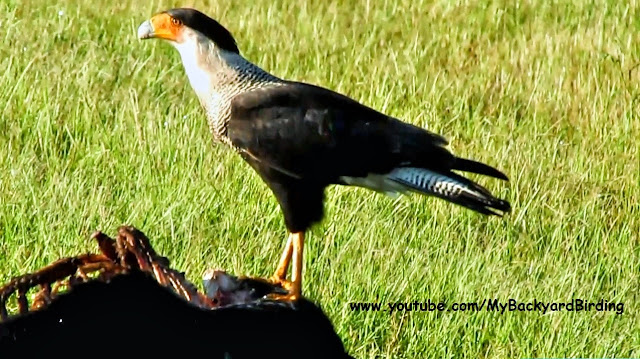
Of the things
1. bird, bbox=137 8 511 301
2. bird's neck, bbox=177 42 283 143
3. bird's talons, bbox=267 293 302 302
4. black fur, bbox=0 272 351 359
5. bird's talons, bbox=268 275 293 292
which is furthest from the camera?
bird's neck, bbox=177 42 283 143

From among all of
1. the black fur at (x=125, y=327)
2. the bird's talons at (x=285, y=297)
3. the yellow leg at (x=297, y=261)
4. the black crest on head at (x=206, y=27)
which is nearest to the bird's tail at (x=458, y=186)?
the yellow leg at (x=297, y=261)

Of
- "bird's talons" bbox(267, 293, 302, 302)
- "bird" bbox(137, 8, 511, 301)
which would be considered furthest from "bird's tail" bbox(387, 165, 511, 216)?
A: "bird's talons" bbox(267, 293, 302, 302)

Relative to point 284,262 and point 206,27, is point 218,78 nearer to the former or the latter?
point 206,27

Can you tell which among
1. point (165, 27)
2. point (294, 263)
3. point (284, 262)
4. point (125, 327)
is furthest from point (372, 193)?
point (125, 327)

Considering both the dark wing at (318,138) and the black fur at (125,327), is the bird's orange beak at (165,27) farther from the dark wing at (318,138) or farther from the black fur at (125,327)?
the black fur at (125,327)

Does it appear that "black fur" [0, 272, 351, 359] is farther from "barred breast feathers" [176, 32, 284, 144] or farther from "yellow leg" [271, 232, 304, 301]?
"barred breast feathers" [176, 32, 284, 144]

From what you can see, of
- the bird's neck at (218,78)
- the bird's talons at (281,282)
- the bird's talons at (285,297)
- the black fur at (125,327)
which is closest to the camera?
the black fur at (125,327)

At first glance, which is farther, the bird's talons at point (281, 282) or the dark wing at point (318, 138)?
the dark wing at point (318, 138)

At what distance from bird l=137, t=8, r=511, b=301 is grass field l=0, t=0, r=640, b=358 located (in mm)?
359

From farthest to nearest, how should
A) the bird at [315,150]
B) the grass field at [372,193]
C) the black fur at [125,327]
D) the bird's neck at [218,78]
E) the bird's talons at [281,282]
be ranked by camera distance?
the grass field at [372,193] < the bird's neck at [218,78] < the bird at [315,150] < the bird's talons at [281,282] < the black fur at [125,327]

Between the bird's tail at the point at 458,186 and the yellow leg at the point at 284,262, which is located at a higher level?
the bird's tail at the point at 458,186

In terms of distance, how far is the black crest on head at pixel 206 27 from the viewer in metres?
4.74

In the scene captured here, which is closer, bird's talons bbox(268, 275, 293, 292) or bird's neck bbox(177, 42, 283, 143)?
bird's talons bbox(268, 275, 293, 292)

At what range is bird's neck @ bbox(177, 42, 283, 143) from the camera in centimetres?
456
